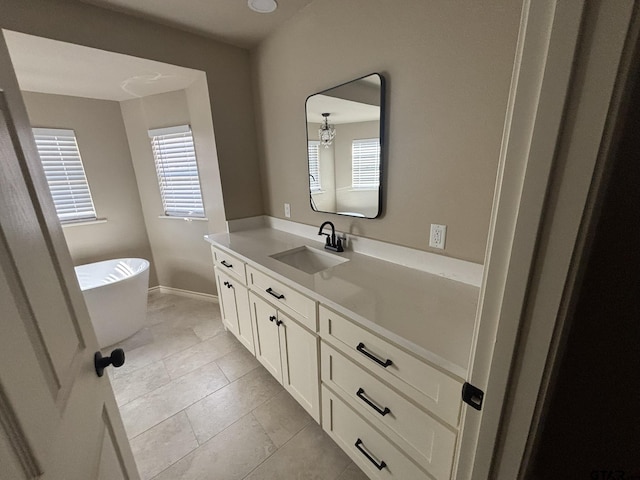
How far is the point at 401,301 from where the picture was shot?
1069mm

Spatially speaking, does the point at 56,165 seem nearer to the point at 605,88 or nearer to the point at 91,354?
the point at 91,354

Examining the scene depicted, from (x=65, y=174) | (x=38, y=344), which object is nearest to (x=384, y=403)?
(x=38, y=344)

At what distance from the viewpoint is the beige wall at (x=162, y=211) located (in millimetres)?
2607

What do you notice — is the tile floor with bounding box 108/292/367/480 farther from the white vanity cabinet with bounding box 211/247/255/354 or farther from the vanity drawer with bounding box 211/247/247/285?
the vanity drawer with bounding box 211/247/247/285

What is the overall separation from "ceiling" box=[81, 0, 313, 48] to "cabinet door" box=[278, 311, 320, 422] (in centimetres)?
194

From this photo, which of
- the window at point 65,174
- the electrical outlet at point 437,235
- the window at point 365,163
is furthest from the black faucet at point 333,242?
the window at point 65,174

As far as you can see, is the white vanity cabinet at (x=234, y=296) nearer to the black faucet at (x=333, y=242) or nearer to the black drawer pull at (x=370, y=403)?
the black faucet at (x=333, y=242)

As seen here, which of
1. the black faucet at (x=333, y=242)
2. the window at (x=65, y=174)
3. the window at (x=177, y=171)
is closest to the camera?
the black faucet at (x=333, y=242)

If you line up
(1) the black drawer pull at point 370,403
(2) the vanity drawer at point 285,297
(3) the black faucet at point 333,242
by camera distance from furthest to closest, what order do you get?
(3) the black faucet at point 333,242 → (2) the vanity drawer at point 285,297 → (1) the black drawer pull at point 370,403

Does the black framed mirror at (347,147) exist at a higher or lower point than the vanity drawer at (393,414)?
higher

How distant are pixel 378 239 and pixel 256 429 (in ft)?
4.48

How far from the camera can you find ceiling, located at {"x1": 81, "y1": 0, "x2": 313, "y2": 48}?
A: 1.56m

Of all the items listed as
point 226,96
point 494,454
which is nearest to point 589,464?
point 494,454

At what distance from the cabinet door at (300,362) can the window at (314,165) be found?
96cm
